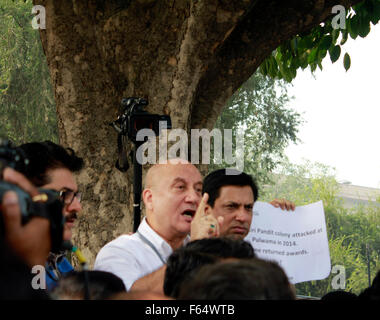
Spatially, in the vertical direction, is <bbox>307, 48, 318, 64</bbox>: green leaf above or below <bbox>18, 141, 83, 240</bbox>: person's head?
above

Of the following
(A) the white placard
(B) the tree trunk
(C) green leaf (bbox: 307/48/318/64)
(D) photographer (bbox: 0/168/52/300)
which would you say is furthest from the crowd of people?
(C) green leaf (bbox: 307/48/318/64)

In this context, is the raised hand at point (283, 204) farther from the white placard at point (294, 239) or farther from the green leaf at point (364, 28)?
the green leaf at point (364, 28)

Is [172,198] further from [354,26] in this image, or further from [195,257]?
[354,26]

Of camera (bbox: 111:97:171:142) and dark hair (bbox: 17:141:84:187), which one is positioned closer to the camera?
dark hair (bbox: 17:141:84:187)

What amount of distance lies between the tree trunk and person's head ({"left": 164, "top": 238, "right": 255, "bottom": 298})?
2.42 metres

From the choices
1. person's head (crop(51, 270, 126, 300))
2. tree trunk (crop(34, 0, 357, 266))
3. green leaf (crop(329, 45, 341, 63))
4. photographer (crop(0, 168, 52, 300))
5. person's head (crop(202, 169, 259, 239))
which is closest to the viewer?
photographer (crop(0, 168, 52, 300))

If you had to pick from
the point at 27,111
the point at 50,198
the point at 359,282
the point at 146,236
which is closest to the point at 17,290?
the point at 50,198

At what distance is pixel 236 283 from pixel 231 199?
7.71ft

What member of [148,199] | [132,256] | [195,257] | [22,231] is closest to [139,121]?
[148,199]

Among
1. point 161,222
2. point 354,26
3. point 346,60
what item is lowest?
point 161,222

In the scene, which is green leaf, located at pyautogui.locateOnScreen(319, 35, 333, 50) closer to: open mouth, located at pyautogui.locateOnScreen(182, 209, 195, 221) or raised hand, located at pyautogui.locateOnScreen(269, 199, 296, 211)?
raised hand, located at pyautogui.locateOnScreen(269, 199, 296, 211)

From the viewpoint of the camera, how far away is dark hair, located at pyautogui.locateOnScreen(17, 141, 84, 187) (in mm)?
2430

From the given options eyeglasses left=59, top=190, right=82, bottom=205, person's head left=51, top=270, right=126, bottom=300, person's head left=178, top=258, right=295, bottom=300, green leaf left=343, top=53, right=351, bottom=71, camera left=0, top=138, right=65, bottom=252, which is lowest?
person's head left=51, top=270, right=126, bottom=300

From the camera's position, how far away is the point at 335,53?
5.43 metres
